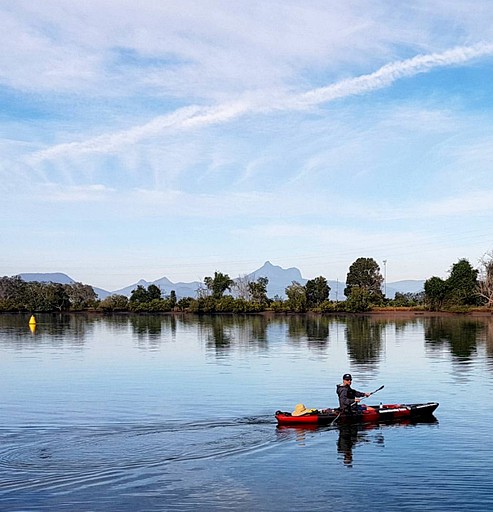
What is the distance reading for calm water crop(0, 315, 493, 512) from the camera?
15.0 meters

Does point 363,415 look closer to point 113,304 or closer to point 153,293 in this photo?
point 113,304

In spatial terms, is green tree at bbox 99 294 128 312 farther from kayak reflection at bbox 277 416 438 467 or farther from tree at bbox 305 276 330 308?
kayak reflection at bbox 277 416 438 467

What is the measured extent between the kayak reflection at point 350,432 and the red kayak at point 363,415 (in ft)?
0.51

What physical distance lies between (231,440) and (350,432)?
3975 mm


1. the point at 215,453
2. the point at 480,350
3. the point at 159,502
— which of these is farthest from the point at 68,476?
the point at 480,350

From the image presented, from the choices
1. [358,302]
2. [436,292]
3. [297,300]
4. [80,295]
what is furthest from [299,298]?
[80,295]

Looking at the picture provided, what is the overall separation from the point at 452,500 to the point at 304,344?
40.8 metres

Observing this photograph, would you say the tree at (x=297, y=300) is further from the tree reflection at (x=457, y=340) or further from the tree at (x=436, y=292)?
the tree reflection at (x=457, y=340)

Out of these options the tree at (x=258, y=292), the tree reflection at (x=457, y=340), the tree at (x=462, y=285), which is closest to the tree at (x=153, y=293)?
the tree at (x=258, y=292)

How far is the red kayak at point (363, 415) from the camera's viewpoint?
21891mm

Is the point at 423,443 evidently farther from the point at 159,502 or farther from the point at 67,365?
the point at 67,365

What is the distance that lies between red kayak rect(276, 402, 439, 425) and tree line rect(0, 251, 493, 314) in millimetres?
90558

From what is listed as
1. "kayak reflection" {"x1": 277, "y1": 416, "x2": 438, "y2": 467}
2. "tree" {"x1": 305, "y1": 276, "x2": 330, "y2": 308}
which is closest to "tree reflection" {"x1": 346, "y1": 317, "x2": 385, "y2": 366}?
"kayak reflection" {"x1": 277, "y1": 416, "x2": 438, "y2": 467}

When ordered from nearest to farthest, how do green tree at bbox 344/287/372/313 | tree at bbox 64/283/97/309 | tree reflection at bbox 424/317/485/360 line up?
tree reflection at bbox 424/317/485/360 < green tree at bbox 344/287/372/313 < tree at bbox 64/283/97/309
